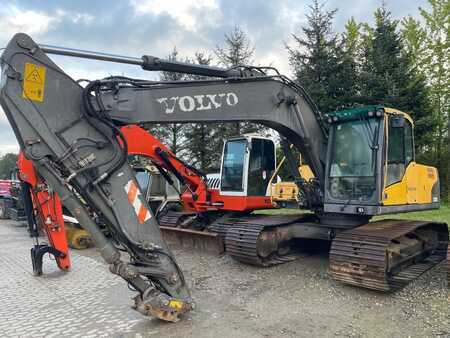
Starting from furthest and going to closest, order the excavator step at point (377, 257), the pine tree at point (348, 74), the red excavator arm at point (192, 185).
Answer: the pine tree at point (348, 74)
the red excavator arm at point (192, 185)
the excavator step at point (377, 257)

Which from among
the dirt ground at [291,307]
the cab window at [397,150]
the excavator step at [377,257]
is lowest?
the dirt ground at [291,307]

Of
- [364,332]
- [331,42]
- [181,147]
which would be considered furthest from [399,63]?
[364,332]

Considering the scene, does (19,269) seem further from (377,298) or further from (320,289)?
(377,298)

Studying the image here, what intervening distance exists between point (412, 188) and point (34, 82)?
17.8ft

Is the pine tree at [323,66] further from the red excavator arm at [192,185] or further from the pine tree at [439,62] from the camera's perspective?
the red excavator arm at [192,185]

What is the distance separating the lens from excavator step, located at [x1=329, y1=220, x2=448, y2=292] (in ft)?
16.8

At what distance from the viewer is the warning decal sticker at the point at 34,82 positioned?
3688mm

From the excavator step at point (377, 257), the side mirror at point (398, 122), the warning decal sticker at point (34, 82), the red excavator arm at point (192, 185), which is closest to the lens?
the warning decal sticker at point (34, 82)

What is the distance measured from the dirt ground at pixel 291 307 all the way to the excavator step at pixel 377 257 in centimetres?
18

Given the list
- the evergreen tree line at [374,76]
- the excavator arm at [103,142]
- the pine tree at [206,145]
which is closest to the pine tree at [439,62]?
the evergreen tree line at [374,76]

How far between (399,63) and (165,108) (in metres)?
18.4

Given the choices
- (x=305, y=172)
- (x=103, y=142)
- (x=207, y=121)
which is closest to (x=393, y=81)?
(x=305, y=172)

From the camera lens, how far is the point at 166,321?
428 cm

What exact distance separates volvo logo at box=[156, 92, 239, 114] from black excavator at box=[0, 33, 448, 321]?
0.04 feet
